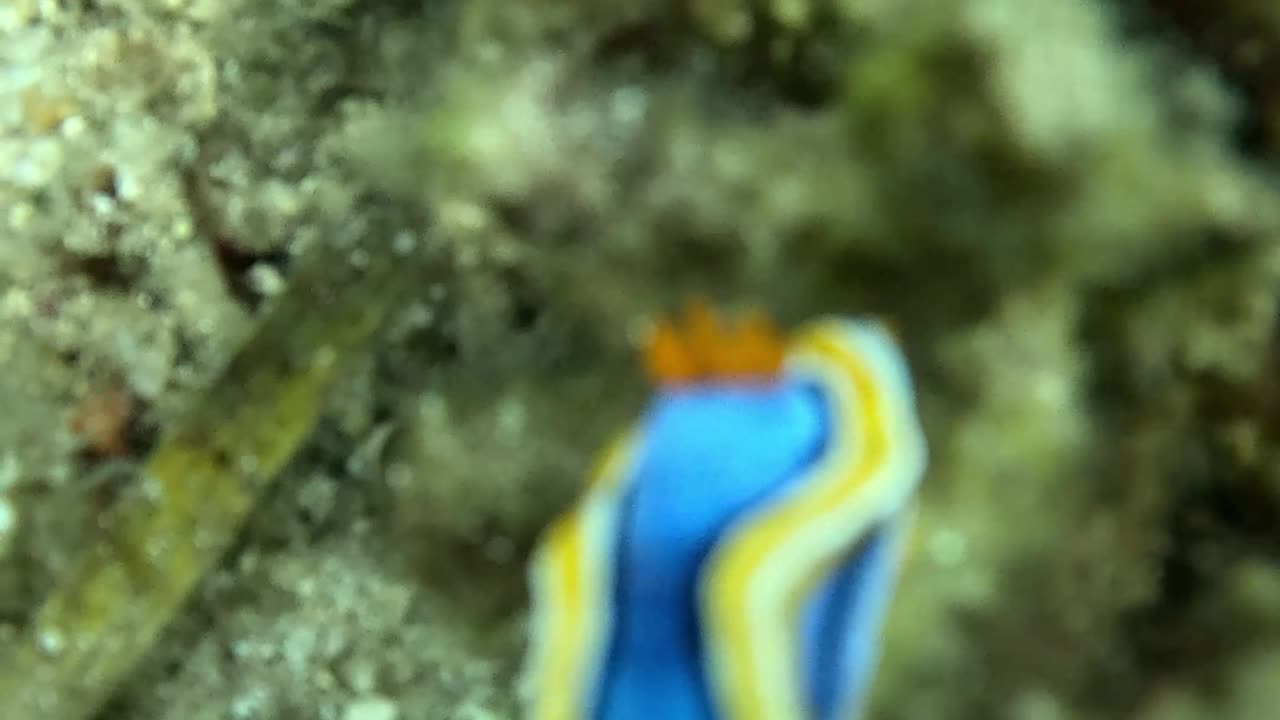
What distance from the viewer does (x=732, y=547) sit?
108 cm

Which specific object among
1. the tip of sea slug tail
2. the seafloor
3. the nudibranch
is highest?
the seafloor

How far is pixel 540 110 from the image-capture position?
1.59 metres

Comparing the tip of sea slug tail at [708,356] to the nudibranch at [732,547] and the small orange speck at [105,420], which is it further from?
the small orange speck at [105,420]

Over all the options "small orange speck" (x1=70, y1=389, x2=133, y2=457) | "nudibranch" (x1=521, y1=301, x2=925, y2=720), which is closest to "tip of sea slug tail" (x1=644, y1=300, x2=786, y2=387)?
"nudibranch" (x1=521, y1=301, x2=925, y2=720)

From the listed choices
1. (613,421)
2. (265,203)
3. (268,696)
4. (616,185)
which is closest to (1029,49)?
(616,185)

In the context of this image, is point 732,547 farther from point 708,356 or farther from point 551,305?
point 551,305

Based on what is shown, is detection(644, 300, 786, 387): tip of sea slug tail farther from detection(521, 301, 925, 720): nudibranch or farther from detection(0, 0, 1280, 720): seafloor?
detection(0, 0, 1280, 720): seafloor

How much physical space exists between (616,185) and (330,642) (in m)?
0.59

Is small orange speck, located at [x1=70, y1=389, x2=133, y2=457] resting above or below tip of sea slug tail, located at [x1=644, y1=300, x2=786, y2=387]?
above

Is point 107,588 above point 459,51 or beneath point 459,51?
beneath

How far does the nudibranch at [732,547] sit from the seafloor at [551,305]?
0.79 ft

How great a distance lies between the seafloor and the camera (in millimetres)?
1405

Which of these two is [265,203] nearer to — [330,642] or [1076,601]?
[330,642]

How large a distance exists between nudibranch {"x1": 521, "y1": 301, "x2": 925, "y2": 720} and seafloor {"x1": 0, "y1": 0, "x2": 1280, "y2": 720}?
24 centimetres
